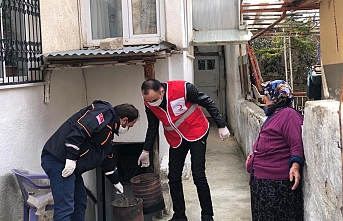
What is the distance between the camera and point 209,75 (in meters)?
15.4

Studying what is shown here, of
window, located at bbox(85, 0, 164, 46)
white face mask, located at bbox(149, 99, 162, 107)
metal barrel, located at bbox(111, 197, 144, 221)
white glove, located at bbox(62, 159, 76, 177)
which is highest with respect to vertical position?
window, located at bbox(85, 0, 164, 46)

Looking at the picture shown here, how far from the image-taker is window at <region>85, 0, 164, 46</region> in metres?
6.49

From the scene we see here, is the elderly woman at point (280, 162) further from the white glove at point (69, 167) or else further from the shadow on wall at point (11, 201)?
the shadow on wall at point (11, 201)

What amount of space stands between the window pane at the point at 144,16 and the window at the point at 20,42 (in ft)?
5.80

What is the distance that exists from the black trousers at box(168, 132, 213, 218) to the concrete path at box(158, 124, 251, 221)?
0.44 m

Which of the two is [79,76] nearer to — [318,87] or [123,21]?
[123,21]

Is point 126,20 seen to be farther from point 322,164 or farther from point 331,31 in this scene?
point 322,164

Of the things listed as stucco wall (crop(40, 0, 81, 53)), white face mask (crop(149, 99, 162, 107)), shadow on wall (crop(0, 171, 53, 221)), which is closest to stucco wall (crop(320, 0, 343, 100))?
white face mask (crop(149, 99, 162, 107))

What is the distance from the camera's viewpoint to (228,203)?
5477mm

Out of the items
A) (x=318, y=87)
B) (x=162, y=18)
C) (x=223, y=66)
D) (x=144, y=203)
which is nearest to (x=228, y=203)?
(x=144, y=203)

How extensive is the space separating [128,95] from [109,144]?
271cm

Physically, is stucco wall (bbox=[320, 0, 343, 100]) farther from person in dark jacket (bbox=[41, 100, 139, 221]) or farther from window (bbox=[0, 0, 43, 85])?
window (bbox=[0, 0, 43, 85])

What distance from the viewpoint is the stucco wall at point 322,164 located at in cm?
250

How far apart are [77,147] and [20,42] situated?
6.15ft
